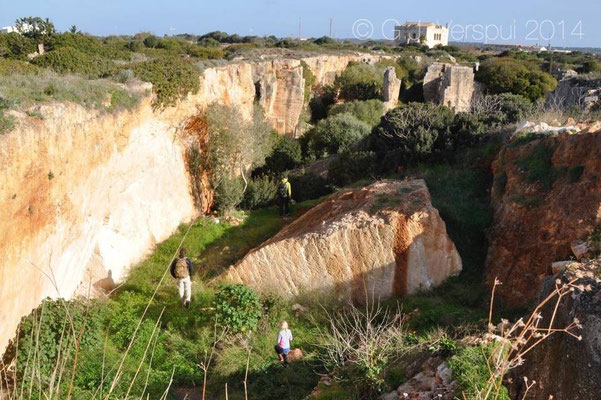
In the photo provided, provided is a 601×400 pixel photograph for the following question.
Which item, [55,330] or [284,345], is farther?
[284,345]

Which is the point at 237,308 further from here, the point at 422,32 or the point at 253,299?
the point at 422,32

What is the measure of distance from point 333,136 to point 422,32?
64.5m

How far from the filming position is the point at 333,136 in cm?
2112

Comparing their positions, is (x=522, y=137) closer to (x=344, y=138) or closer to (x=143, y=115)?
(x=143, y=115)

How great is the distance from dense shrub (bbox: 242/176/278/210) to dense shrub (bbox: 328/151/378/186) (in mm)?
1969

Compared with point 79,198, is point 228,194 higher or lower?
lower

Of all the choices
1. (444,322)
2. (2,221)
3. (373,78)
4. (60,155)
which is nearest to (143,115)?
(60,155)

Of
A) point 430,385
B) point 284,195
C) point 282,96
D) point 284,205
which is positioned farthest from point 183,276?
point 282,96

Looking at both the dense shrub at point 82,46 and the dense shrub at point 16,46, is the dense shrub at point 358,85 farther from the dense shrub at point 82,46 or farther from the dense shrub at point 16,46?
the dense shrub at point 16,46

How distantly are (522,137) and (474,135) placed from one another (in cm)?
257

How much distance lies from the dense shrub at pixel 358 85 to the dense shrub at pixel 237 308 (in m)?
22.5

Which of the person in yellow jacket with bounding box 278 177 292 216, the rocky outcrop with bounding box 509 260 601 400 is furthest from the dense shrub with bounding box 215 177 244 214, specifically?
the rocky outcrop with bounding box 509 260 601 400

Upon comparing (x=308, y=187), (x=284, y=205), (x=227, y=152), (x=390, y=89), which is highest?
(x=390, y=89)

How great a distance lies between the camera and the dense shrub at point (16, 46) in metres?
21.1
